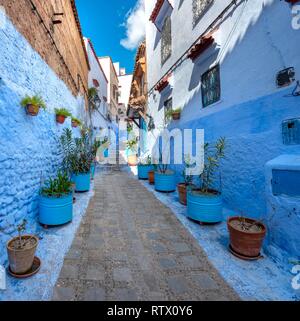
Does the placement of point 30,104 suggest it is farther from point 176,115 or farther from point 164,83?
point 164,83

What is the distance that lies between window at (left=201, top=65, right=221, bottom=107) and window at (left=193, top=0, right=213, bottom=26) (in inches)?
64.3

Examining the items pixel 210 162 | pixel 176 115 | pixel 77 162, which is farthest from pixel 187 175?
pixel 77 162

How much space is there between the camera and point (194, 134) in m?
5.36

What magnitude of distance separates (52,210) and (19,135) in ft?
4.53

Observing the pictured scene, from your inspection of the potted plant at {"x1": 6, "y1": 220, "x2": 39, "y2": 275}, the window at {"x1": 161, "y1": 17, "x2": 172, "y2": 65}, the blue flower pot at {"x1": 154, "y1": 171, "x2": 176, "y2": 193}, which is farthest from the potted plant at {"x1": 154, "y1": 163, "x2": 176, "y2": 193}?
the window at {"x1": 161, "y1": 17, "x2": 172, "y2": 65}

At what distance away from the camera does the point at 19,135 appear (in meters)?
2.88

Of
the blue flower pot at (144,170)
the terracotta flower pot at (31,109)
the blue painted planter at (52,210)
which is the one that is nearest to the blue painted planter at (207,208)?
the blue painted planter at (52,210)

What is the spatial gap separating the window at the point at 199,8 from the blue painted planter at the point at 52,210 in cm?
563

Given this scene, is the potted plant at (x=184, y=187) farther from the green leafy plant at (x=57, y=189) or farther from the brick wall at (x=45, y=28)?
the brick wall at (x=45, y=28)

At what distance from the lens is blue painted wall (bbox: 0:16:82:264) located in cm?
251

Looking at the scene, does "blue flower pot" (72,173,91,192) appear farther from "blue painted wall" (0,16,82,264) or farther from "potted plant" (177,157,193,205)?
"potted plant" (177,157,193,205)

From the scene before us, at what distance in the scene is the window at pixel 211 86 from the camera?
4.37 meters

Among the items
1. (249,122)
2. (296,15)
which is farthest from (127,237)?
(296,15)
